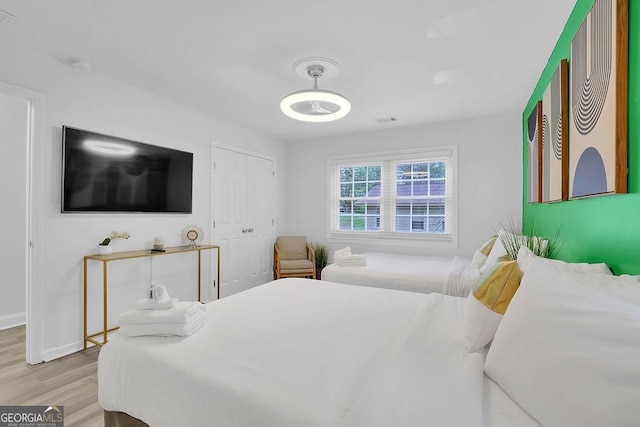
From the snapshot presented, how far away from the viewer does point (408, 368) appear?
3.82 feet

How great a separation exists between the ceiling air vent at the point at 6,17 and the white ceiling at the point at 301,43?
0.13ft

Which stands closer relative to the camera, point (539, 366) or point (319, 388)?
point (539, 366)

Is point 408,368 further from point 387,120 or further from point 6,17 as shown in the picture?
point 387,120

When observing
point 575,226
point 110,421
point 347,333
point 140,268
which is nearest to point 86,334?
point 140,268

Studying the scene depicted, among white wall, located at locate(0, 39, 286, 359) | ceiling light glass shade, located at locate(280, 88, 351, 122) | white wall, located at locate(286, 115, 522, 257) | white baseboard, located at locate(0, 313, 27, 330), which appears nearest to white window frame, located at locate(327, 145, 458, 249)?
white wall, located at locate(286, 115, 522, 257)

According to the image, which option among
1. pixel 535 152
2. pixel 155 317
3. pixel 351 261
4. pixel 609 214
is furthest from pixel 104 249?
pixel 535 152

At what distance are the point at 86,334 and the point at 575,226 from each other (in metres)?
3.93

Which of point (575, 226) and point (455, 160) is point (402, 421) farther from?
point (455, 160)

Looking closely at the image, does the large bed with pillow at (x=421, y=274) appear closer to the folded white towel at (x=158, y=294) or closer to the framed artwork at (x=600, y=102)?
the framed artwork at (x=600, y=102)

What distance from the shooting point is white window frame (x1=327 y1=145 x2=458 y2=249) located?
432 cm

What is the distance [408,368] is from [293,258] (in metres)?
3.86

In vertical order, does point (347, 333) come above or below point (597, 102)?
below

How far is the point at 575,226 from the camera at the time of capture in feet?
6.16

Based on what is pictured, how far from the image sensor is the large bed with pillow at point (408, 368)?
76 centimetres
